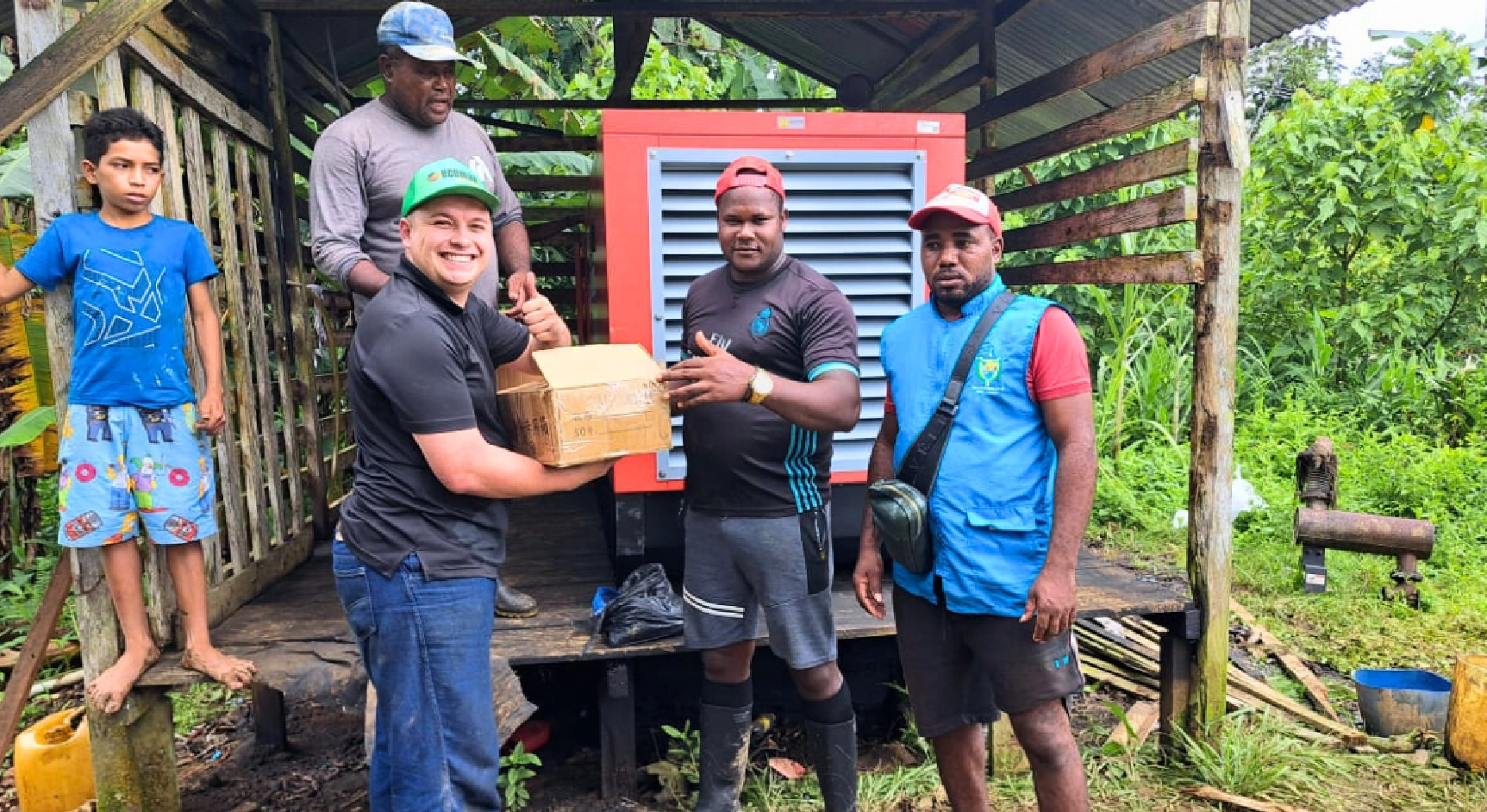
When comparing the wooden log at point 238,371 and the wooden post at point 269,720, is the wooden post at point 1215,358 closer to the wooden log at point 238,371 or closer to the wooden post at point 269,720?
the wooden log at point 238,371

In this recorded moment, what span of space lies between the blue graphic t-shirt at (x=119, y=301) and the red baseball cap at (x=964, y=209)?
8.19 feet

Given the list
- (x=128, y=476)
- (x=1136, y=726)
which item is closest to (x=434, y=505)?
(x=128, y=476)

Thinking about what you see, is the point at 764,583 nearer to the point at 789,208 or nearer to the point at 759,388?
the point at 759,388

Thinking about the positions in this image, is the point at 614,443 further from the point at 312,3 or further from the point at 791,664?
the point at 312,3

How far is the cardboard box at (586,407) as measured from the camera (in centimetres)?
214

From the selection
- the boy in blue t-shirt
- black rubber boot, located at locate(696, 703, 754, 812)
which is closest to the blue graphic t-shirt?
the boy in blue t-shirt

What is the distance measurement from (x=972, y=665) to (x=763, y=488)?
31.1 inches

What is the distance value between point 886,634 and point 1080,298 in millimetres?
6533

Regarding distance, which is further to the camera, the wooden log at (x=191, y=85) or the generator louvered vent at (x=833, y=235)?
the generator louvered vent at (x=833, y=235)

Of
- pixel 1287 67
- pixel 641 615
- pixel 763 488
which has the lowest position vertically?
pixel 641 615

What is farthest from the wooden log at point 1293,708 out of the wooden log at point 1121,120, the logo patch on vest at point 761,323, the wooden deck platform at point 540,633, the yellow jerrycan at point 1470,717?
the logo patch on vest at point 761,323

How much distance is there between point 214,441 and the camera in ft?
12.8

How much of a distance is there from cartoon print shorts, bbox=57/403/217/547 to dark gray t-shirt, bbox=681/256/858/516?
70.1 inches

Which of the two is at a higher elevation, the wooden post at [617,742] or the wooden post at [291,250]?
the wooden post at [291,250]
